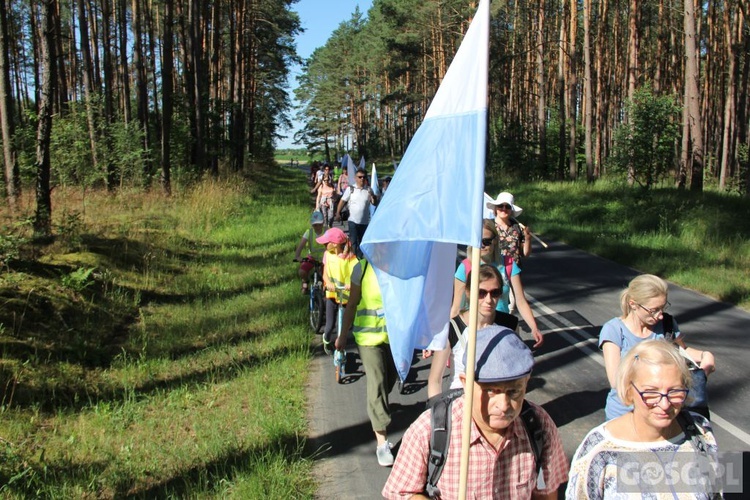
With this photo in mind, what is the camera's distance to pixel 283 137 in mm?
82062

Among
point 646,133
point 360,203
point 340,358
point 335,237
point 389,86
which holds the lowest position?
point 340,358

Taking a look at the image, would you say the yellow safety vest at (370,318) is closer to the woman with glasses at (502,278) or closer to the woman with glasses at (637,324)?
the woman with glasses at (502,278)

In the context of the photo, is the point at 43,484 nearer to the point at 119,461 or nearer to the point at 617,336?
the point at 119,461

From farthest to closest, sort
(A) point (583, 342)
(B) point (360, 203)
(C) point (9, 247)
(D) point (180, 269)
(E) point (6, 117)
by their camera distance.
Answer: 1. (D) point (180, 269)
2. (B) point (360, 203)
3. (E) point (6, 117)
4. (C) point (9, 247)
5. (A) point (583, 342)

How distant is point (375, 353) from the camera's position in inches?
194

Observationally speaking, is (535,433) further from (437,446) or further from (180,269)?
(180,269)

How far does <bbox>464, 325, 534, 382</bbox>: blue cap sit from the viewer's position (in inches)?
91.3

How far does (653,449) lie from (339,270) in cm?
481

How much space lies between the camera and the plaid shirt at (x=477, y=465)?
7.95 ft

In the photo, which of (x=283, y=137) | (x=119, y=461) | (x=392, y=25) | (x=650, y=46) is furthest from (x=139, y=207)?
(x=283, y=137)

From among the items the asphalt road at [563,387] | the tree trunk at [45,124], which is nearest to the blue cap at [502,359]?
the asphalt road at [563,387]

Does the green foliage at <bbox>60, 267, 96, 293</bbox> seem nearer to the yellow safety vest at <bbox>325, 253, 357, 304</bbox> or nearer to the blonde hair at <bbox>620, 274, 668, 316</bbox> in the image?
the yellow safety vest at <bbox>325, 253, 357, 304</bbox>

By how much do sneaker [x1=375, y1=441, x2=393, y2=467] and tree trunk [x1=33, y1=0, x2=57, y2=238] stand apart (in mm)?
7364

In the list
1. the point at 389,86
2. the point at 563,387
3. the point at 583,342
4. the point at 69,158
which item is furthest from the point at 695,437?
the point at 389,86
